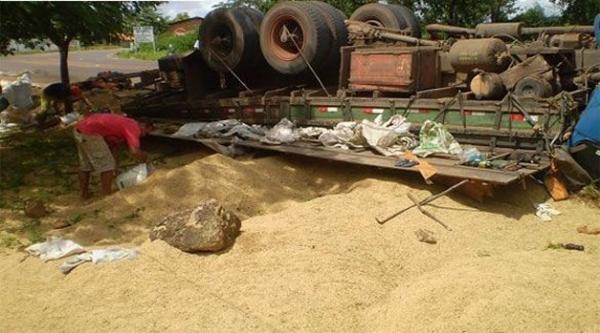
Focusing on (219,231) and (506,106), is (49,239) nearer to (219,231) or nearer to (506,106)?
(219,231)

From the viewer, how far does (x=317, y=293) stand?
14.0ft

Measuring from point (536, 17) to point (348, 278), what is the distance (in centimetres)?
2029

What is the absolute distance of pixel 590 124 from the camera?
18.7 feet

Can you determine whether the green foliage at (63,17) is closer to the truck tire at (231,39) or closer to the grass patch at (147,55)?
the truck tire at (231,39)

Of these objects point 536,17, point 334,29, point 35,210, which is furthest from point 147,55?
point 35,210

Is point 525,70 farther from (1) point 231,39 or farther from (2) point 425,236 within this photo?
(1) point 231,39

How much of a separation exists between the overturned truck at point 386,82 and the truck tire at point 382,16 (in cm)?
2

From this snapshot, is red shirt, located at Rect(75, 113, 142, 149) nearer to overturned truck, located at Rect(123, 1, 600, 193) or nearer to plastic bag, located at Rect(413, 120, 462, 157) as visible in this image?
overturned truck, located at Rect(123, 1, 600, 193)

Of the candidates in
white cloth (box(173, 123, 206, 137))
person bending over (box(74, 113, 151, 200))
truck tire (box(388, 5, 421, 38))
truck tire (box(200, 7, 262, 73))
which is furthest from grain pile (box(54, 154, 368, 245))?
truck tire (box(388, 5, 421, 38))

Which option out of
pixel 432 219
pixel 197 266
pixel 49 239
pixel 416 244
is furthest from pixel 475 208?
pixel 49 239

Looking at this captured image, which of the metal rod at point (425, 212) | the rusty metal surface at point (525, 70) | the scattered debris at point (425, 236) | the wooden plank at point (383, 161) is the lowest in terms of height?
the scattered debris at point (425, 236)

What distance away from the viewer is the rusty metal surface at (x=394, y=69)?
22.9 ft

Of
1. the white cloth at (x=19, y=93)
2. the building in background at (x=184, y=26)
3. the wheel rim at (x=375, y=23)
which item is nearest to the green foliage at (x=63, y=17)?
the wheel rim at (x=375, y=23)

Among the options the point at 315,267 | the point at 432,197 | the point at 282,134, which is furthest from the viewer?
the point at 282,134
